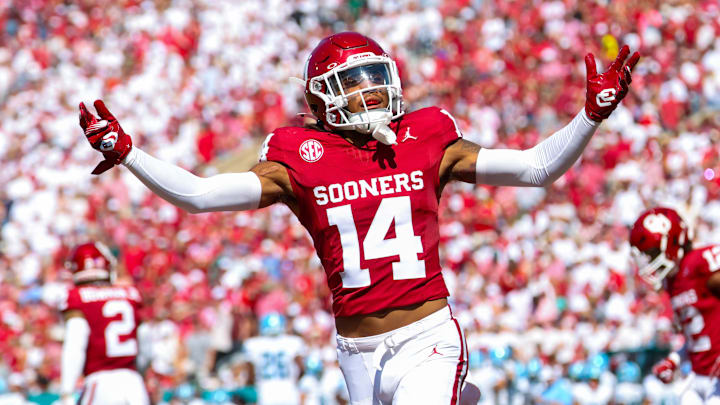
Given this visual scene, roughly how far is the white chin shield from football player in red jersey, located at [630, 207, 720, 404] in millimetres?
2389

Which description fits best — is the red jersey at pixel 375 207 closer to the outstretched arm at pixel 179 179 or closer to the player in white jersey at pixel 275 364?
the outstretched arm at pixel 179 179

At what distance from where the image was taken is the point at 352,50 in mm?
4566

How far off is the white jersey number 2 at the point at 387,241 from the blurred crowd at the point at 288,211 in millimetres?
5483

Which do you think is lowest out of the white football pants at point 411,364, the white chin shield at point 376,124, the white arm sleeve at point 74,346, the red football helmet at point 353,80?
the white football pants at point 411,364

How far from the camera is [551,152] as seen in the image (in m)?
4.35

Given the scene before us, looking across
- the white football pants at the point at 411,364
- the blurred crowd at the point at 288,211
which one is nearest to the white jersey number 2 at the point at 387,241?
the white football pants at the point at 411,364

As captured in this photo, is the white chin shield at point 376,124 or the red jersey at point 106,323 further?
the red jersey at point 106,323

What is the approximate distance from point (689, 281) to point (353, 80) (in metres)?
2.56

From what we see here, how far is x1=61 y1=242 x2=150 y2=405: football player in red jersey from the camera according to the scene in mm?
7355

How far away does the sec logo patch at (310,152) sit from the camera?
177 inches

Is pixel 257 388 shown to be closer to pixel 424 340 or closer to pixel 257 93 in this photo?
pixel 424 340

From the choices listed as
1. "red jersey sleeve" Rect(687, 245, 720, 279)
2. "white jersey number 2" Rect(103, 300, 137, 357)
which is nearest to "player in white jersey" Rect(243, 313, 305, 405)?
"white jersey number 2" Rect(103, 300, 137, 357)

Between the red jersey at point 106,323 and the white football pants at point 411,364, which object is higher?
the red jersey at point 106,323

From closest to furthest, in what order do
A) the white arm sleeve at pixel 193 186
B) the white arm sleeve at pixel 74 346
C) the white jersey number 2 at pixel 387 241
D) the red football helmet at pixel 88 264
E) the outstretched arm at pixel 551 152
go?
1. the outstretched arm at pixel 551 152
2. the white arm sleeve at pixel 193 186
3. the white jersey number 2 at pixel 387 241
4. the white arm sleeve at pixel 74 346
5. the red football helmet at pixel 88 264
